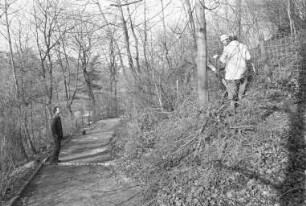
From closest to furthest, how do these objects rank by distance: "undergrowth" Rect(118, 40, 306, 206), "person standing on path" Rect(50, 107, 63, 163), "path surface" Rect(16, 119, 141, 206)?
"undergrowth" Rect(118, 40, 306, 206) → "path surface" Rect(16, 119, 141, 206) → "person standing on path" Rect(50, 107, 63, 163)

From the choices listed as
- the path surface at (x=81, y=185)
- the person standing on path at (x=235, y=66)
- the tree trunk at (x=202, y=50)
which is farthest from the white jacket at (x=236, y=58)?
the path surface at (x=81, y=185)

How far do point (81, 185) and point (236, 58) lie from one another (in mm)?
4834

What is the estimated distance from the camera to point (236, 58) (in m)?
6.57

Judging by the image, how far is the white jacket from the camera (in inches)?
256

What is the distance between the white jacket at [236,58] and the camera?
6.51m

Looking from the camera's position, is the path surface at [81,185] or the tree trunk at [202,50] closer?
the path surface at [81,185]

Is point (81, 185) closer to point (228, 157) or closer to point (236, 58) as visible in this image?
point (228, 157)

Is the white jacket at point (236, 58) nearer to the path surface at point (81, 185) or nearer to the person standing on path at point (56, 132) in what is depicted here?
the path surface at point (81, 185)

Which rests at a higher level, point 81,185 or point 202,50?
point 202,50

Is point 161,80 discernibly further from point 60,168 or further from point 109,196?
point 109,196

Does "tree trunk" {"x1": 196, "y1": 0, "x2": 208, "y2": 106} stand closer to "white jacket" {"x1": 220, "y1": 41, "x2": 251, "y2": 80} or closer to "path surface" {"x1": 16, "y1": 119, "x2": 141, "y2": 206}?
"white jacket" {"x1": 220, "y1": 41, "x2": 251, "y2": 80}

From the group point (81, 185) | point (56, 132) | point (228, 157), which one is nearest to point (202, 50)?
point (228, 157)

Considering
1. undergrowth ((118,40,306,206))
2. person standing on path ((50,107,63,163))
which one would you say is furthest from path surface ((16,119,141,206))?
undergrowth ((118,40,306,206))

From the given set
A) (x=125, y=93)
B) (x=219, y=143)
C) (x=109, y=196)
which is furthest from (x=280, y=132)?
(x=125, y=93)
